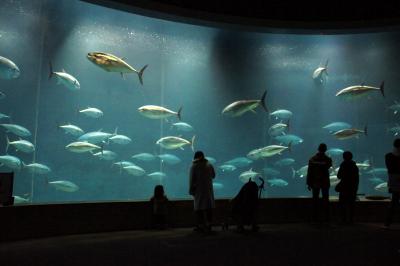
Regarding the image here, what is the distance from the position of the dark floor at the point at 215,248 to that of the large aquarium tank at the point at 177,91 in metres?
1.93

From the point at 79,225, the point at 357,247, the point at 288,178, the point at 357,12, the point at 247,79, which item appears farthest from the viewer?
the point at 288,178

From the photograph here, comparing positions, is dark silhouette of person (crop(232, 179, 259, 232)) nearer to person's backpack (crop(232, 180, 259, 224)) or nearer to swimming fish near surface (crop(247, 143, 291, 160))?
person's backpack (crop(232, 180, 259, 224))

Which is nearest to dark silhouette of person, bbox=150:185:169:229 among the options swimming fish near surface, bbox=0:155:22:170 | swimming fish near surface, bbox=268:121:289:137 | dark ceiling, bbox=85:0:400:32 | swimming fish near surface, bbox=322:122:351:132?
swimming fish near surface, bbox=0:155:22:170

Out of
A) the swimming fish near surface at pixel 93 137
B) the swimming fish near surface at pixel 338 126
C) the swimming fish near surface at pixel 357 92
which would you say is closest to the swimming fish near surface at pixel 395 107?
the swimming fish near surface at pixel 338 126

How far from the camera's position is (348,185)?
20.8ft

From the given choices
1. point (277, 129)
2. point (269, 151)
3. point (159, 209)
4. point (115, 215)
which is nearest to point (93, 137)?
point (115, 215)

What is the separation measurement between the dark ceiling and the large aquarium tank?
63 centimetres

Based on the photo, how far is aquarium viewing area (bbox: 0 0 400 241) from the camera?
A: 6.80 meters

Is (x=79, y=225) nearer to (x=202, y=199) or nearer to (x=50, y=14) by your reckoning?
(x=202, y=199)

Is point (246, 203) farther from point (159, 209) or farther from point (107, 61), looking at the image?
point (107, 61)

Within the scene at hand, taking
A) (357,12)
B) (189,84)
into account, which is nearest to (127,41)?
(189,84)

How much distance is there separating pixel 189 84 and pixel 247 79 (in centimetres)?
260

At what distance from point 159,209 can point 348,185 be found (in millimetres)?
3555

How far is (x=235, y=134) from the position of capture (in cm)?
1554
